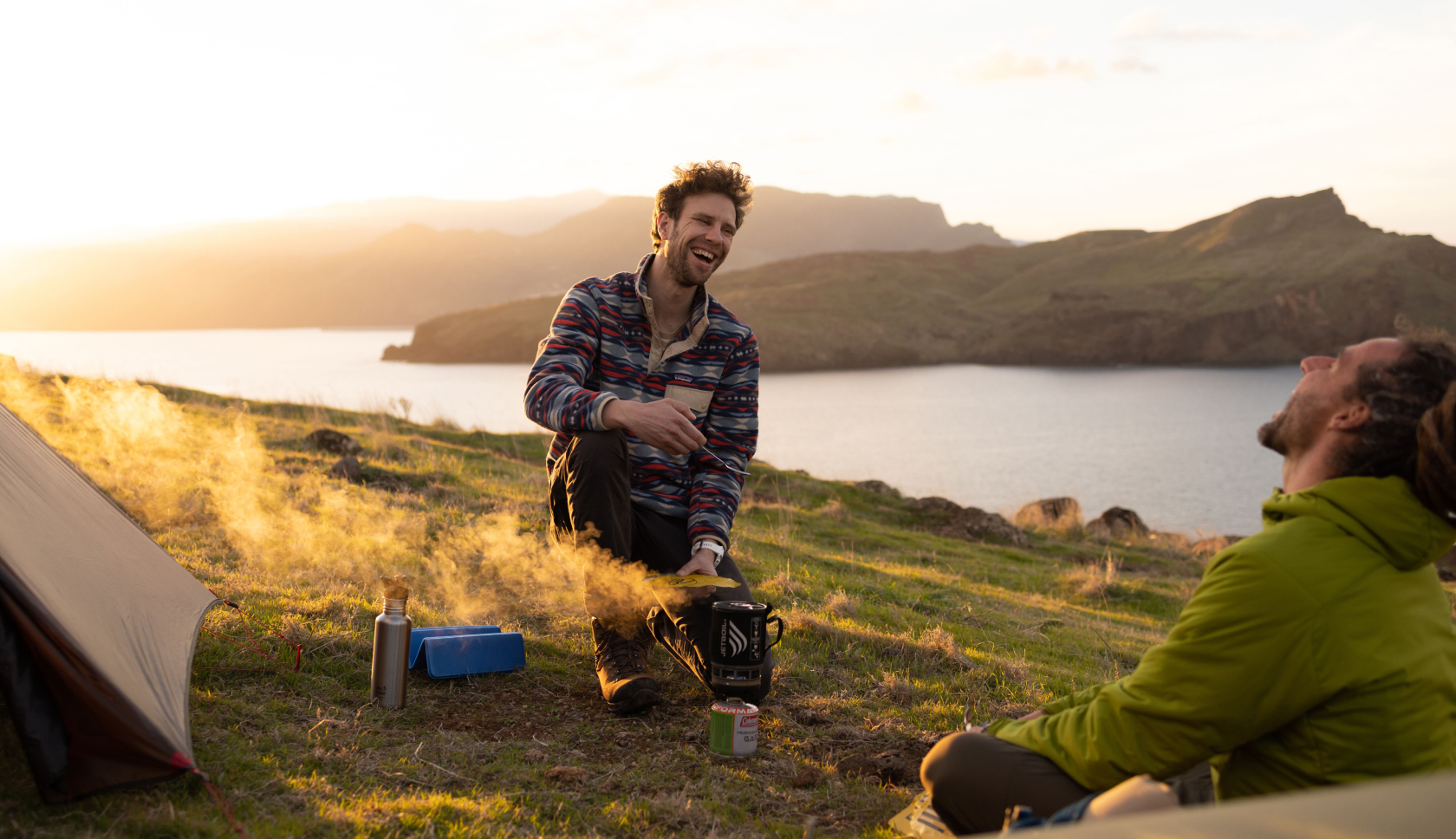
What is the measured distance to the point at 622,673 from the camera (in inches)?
149

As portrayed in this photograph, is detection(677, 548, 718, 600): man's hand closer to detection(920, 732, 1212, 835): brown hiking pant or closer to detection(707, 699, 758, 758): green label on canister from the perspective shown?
detection(707, 699, 758, 758): green label on canister

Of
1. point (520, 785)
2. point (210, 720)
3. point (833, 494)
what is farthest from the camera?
point (833, 494)

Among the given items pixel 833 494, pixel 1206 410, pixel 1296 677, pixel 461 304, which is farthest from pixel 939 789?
pixel 461 304

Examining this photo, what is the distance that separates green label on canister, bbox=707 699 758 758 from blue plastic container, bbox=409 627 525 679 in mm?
1122

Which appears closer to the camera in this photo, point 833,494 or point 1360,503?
point 1360,503

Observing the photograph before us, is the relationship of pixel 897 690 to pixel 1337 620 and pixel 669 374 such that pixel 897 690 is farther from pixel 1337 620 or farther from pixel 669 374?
pixel 1337 620

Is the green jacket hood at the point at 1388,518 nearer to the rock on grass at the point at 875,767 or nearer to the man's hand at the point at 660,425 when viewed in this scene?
the rock on grass at the point at 875,767

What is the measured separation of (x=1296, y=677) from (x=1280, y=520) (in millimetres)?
337

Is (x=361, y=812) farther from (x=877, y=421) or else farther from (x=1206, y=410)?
(x=1206, y=410)

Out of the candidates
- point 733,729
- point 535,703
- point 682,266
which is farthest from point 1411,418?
point 535,703

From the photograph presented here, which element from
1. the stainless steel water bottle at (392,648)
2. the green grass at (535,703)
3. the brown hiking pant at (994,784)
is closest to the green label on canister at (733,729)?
the green grass at (535,703)

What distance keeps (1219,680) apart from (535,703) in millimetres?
2742

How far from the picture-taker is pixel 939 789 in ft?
7.83

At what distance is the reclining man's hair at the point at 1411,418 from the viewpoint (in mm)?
1744
